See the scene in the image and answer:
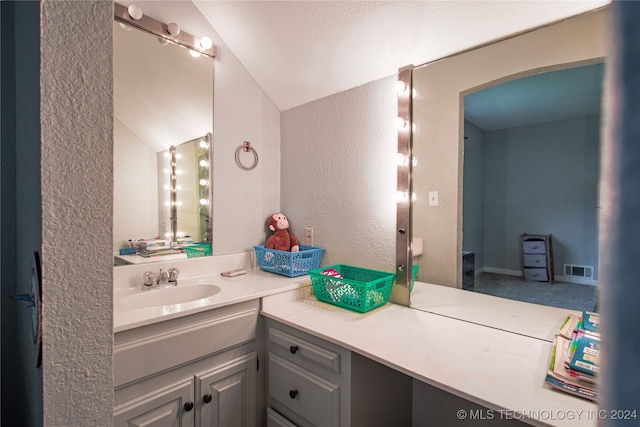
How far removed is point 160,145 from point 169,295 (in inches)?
29.3

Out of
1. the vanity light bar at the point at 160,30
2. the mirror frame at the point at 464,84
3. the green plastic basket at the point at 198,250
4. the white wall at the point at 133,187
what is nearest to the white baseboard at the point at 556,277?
the mirror frame at the point at 464,84

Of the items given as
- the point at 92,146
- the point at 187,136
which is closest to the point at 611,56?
the point at 92,146

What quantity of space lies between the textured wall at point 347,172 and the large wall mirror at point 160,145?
0.52 meters

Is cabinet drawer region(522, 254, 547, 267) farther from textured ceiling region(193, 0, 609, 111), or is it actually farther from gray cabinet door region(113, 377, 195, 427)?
gray cabinet door region(113, 377, 195, 427)

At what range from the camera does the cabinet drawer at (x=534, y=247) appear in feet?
3.77

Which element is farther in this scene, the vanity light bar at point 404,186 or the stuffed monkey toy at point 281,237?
the stuffed monkey toy at point 281,237

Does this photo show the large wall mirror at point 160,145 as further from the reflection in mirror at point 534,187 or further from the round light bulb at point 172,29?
the reflection in mirror at point 534,187

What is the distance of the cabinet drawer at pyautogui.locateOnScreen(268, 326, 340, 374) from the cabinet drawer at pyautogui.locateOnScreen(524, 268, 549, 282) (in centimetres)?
77

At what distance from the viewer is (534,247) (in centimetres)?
117

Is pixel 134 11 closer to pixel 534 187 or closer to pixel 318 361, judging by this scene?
pixel 318 361

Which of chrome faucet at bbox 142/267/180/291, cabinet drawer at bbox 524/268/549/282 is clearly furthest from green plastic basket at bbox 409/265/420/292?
chrome faucet at bbox 142/267/180/291

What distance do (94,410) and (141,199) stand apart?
118cm

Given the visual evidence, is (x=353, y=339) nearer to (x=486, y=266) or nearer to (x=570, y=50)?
(x=486, y=266)

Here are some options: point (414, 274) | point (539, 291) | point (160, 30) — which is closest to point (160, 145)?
point (160, 30)
